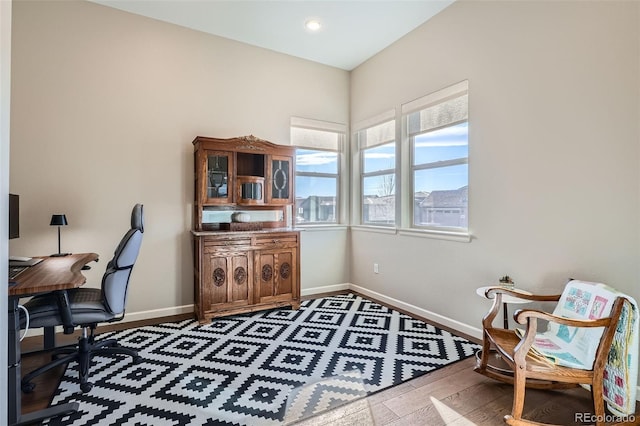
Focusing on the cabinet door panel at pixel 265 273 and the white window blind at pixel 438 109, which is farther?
the cabinet door panel at pixel 265 273

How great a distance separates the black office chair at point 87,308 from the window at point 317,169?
2300 millimetres

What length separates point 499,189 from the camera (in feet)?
9.14

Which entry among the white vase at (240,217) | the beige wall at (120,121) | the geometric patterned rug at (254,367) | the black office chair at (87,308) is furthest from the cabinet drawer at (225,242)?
the black office chair at (87,308)

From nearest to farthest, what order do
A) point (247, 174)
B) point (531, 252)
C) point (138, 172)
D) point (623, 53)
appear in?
point (623, 53) < point (531, 252) < point (138, 172) < point (247, 174)

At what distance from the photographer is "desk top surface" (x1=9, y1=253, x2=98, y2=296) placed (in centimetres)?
176

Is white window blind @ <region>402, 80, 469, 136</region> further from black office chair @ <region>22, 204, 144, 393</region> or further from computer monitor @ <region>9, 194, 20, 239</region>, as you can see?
computer monitor @ <region>9, 194, 20, 239</region>

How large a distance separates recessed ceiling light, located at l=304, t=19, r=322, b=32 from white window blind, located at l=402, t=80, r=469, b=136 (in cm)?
129

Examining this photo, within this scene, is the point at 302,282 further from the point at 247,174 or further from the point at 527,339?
the point at 527,339

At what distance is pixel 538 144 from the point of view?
2502 mm

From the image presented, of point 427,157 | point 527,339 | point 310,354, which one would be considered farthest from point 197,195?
point 527,339

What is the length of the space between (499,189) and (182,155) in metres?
3.21

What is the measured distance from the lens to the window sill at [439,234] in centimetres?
308

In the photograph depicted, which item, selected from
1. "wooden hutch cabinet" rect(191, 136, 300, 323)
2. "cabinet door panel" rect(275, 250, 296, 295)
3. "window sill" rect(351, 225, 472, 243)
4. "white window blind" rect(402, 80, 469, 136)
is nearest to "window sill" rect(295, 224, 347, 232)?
"window sill" rect(351, 225, 472, 243)

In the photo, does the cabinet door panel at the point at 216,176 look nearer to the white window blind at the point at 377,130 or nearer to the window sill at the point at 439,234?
the white window blind at the point at 377,130
